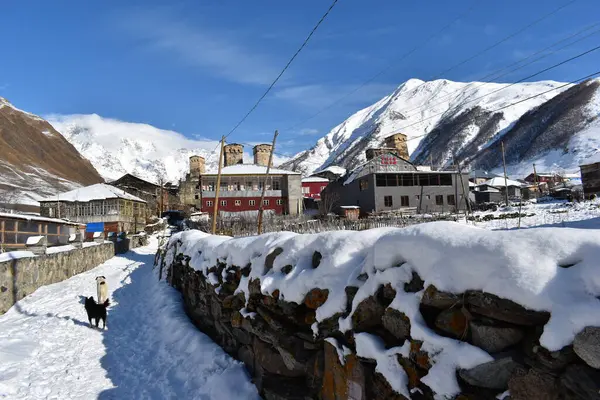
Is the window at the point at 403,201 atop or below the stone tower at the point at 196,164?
below

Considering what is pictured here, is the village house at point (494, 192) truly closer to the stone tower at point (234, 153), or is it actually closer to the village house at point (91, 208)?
the stone tower at point (234, 153)

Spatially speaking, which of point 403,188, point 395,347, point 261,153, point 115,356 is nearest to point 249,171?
point 403,188

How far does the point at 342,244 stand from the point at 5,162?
142008 mm

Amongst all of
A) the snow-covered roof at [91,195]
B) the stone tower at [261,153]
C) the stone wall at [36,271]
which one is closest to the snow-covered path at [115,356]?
the stone wall at [36,271]

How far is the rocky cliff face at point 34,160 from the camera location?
9981 cm

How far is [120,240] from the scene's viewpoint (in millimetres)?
Answer: 32312

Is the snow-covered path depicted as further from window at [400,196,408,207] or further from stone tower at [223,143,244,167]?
stone tower at [223,143,244,167]

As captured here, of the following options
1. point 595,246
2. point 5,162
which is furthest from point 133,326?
point 5,162

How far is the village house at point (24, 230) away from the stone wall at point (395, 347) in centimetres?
1701

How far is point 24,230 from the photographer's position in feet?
69.7

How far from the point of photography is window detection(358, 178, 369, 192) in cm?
4406

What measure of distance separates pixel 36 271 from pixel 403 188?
3657 centimetres

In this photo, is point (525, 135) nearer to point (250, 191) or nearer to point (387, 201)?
point (387, 201)

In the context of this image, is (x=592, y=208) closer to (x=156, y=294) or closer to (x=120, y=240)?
(x=156, y=294)
